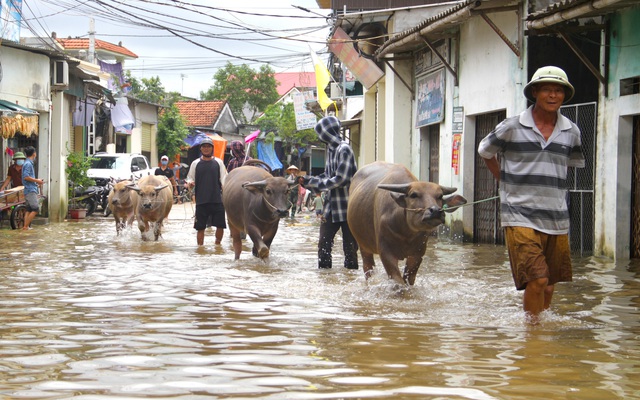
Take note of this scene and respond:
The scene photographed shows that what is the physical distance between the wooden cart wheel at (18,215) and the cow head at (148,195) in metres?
3.89

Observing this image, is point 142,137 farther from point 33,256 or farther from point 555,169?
point 555,169

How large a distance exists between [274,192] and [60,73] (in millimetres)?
12429

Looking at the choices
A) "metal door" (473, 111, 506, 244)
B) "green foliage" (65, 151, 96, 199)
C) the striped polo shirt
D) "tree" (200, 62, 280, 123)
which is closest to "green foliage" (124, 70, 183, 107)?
"tree" (200, 62, 280, 123)

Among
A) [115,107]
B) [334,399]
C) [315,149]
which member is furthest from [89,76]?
[315,149]

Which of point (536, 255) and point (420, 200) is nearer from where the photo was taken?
point (536, 255)

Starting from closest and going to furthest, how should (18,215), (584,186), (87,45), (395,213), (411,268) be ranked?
(395,213), (411,268), (584,186), (18,215), (87,45)

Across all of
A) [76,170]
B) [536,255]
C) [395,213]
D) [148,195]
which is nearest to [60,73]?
[76,170]

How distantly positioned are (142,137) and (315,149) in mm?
21503

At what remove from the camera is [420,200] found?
7680 millimetres

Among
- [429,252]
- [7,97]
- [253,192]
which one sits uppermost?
[7,97]

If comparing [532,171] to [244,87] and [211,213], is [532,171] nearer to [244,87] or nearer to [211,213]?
[211,213]

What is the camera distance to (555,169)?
21.5 feet

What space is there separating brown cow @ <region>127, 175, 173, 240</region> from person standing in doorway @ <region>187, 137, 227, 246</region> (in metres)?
1.29

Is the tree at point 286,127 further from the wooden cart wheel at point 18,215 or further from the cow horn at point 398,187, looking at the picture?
the cow horn at point 398,187
